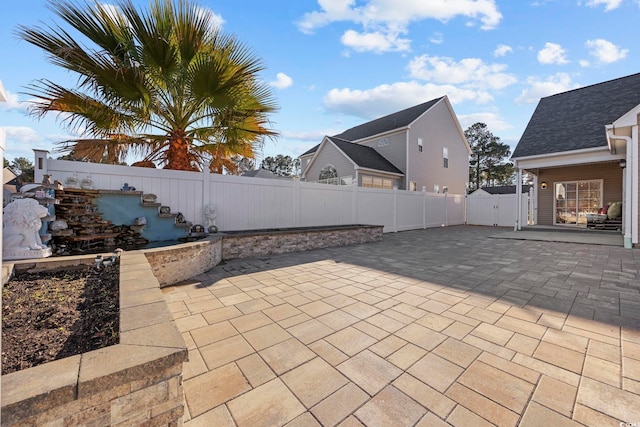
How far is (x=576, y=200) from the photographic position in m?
11.2

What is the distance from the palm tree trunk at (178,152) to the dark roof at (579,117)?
1082 centimetres

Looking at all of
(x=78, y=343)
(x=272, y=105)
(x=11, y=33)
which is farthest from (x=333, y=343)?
(x=11, y=33)

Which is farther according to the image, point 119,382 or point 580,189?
point 580,189

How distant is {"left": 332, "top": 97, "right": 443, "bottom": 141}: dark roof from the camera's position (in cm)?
1520

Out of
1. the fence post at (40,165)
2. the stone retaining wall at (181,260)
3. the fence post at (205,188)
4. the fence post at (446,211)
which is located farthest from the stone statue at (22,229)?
the fence post at (446,211)

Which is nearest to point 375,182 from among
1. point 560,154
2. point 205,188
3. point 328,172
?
point 328,172

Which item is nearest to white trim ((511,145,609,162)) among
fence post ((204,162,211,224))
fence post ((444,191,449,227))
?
fence post ((444,191,449,227))

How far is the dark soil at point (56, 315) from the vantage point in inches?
63.7

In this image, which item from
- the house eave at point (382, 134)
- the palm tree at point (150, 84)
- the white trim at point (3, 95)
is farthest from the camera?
the house eave at point (382, 134)

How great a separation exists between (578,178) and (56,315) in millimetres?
15303

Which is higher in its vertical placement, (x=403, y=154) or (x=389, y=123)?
(x=389, y=123)

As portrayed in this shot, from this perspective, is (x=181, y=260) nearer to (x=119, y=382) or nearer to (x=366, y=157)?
(x=119, y=382)

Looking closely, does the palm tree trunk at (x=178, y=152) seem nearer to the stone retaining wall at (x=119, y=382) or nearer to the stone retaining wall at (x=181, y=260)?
the stone retaining wall at (x=181, y=260)

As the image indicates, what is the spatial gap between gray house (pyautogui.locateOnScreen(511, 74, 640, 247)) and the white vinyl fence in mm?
5241
